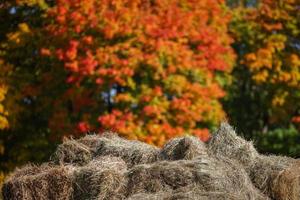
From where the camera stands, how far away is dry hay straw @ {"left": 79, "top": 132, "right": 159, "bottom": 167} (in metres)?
9.96

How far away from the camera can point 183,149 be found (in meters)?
9.71

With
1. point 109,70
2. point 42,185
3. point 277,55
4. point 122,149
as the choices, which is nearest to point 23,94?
point 109,70

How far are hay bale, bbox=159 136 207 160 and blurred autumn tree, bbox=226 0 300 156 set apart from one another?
15.1m

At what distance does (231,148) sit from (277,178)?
90cm

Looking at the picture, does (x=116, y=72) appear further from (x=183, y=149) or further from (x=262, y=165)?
(x=262, y=165)

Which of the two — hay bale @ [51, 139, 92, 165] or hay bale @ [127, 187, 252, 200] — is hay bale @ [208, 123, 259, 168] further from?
hay bale @ [51, 139, 92, 165]

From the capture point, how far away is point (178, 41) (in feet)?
64.3

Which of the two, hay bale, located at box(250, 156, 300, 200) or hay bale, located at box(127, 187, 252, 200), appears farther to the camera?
hay bale, located at box(250, 156, 300, 200)

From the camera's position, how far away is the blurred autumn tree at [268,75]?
2500cm

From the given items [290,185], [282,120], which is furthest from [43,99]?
[290,185]

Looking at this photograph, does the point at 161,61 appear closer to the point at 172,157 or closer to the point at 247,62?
the point at 247,62

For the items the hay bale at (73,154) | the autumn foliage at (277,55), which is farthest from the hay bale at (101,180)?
the autumn foliage at (277,55)

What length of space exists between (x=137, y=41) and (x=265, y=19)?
345 inches

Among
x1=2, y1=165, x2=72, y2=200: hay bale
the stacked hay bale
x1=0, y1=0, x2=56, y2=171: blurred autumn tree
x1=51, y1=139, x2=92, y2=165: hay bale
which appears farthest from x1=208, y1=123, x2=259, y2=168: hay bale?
x1=0, y1=0, x2=56, y2=171: blurred autumn tree
